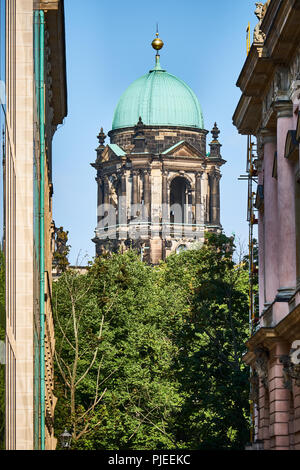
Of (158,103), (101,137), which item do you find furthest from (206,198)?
(101,137)

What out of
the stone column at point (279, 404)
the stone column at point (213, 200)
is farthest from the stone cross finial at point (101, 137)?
the stone column at point (279, 404)

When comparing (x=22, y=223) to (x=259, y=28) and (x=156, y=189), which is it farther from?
(x=156, y=189)

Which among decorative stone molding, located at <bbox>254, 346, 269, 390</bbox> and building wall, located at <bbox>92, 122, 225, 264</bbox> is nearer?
decorative stone molding, located at <bbox>254, 346, 269, 390</bbox>

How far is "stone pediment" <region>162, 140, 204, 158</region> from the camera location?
13538cm

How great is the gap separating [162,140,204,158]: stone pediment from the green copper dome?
2.44m

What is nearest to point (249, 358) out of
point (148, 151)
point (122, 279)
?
point (122, 279)

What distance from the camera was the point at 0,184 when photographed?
23.1 meters

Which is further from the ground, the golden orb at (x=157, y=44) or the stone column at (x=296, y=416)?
the golden orb at (x=157, y=44)

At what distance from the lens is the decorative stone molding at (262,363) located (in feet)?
136

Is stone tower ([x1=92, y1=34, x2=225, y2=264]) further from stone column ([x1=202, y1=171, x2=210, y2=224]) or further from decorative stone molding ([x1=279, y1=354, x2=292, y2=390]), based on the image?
decorative stone molding ([x1=279, y1=354, x2=292, y2=390])

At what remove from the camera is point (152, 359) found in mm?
74688

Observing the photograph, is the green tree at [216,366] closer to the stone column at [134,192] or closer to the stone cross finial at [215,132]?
the stone column at [134,192]

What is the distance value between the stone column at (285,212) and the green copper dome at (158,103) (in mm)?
95313

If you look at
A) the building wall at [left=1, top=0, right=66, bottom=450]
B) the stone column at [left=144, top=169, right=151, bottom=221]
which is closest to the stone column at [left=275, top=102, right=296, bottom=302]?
the building wall at [left=1, top=0, right=66, bottom=450]
